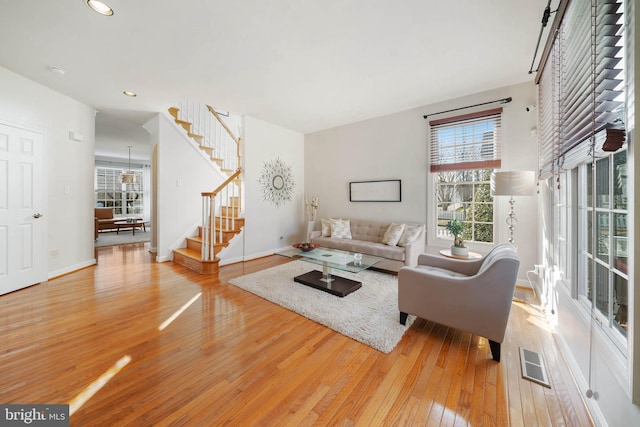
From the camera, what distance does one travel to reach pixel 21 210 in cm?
308

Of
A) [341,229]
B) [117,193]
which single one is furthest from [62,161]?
[117,193]

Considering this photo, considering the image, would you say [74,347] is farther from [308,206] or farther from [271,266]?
[308,206]

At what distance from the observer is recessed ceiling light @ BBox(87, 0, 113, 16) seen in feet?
6.25

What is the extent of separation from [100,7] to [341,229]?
3.97 meters

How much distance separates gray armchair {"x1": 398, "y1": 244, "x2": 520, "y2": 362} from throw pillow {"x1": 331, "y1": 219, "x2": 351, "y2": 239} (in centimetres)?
241

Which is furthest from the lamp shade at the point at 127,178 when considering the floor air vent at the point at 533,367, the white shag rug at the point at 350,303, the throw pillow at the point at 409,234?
the floor air vent at the point at 533,367

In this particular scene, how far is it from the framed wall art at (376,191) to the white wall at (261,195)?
4.74 feet

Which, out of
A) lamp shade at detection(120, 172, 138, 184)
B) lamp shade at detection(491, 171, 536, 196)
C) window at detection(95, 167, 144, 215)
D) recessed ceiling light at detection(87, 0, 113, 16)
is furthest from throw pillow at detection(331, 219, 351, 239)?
window at detection(95, 167, 144, 215)

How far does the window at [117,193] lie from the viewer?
8.74m

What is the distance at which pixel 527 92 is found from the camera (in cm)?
320

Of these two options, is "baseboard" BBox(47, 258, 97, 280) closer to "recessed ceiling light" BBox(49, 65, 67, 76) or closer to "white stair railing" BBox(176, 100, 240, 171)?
"recessed ceiling light" BBox(49, 65, 67, 76)

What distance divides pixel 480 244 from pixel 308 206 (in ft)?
11.4

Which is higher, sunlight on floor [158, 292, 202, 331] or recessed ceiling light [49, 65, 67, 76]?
recessed ceiling light [49, 65, 67, 76]

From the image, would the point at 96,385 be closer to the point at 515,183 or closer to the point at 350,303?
the point at 350,303
